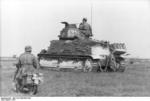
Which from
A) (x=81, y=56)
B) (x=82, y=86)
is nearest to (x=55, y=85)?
(x=82, y=86)

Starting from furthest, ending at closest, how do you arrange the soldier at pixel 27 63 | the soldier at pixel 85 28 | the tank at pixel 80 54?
1. the soldier at pixel 85 28
2. the tank at pixel 80 54
3. the soldier at pixel 27 63

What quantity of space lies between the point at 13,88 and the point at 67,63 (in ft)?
25.6

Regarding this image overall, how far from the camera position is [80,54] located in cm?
1714

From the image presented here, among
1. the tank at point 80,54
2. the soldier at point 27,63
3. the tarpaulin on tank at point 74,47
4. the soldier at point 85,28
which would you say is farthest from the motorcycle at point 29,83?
the soldier at point 85,28

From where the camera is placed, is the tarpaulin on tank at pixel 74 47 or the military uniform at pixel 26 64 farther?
the tarpaulin on tank at pixel 74 47

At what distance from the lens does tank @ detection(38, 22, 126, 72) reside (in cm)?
1725

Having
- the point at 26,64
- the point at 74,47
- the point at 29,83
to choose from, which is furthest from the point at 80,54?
the point at 29,83

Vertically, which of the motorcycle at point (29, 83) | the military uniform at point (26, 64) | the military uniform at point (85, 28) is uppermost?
the military uniform at point (85, 28)

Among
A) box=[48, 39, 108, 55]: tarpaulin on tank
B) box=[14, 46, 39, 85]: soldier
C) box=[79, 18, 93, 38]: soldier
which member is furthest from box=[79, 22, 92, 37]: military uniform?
box=[14, 46, 39, 85]: soldier

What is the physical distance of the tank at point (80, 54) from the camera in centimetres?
1725

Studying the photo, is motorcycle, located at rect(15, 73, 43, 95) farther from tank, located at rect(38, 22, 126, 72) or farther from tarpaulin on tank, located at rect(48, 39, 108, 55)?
tarpaulin on tank, located at rect(48, 39, 108, 55)

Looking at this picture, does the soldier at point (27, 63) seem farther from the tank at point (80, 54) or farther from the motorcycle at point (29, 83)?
the tank at point (80, 54)

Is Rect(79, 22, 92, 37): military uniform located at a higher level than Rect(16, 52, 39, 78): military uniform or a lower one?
higher

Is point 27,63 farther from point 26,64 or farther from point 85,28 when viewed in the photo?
point 85,28
